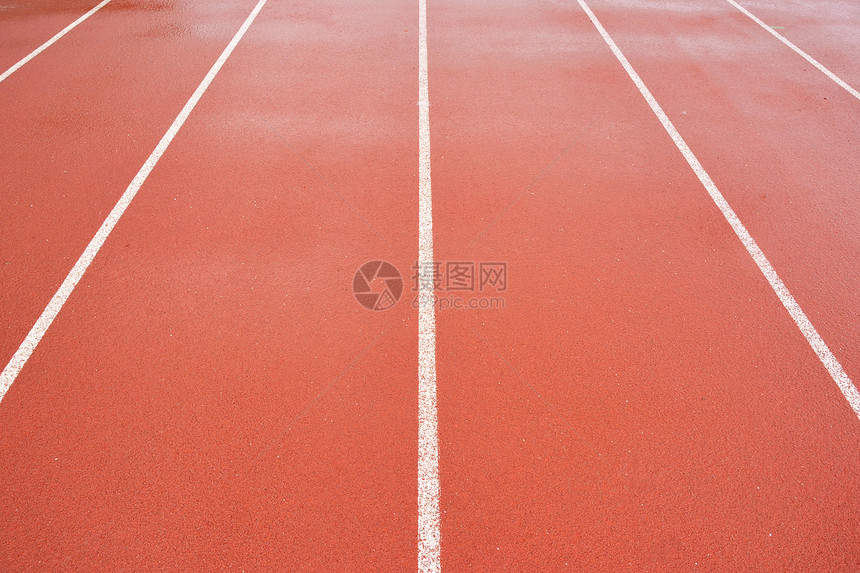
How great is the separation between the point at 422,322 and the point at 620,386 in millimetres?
1527

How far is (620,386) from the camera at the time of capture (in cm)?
359

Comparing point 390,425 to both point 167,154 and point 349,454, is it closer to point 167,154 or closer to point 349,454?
point 349,454

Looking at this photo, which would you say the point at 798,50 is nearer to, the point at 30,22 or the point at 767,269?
the point at 767,269

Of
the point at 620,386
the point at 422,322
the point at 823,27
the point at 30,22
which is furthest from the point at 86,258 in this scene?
the point at 823,27

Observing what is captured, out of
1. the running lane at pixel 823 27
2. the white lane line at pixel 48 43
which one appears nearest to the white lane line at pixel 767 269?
the running lane at pixel 823 27

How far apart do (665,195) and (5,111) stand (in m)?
7.62

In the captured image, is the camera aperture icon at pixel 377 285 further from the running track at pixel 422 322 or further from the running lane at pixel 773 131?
the running lane at pixel 773 131

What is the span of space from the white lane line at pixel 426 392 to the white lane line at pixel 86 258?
2821 mm

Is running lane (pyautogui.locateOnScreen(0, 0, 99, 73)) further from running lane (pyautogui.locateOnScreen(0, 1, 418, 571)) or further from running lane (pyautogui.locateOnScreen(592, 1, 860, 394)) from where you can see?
running lane (pyautogui.locateOnScreen(592, 1, 860, 394))

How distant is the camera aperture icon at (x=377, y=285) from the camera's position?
4129 millimetres

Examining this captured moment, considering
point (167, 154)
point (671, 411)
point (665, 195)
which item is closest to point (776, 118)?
point (665, 195)

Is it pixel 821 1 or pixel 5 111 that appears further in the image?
pixel 821 1

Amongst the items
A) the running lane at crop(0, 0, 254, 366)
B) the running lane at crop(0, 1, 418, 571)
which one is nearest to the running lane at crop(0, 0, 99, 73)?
the running lane at crop(0, 0, 254, 366)

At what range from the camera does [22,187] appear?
5012 mm
